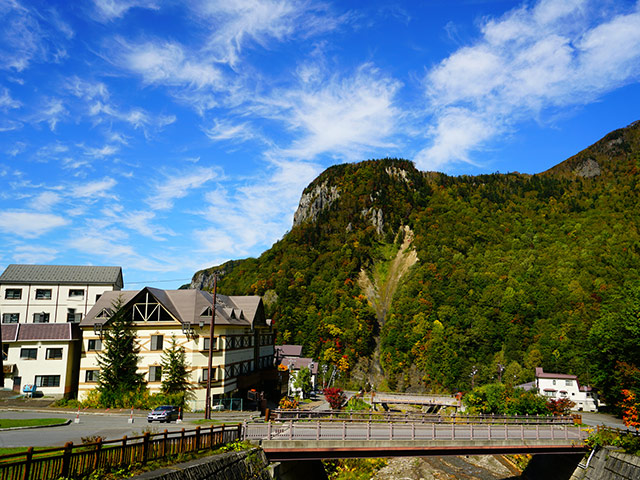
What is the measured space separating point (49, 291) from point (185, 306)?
27.2 m

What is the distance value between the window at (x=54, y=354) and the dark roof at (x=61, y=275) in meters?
18.5

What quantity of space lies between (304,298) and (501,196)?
10943cm

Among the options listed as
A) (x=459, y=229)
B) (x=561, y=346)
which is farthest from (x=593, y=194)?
(x=561, y=346)

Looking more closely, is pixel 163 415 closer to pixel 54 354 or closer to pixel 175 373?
Result: pixel 175 373

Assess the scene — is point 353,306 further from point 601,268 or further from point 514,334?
point 601,268

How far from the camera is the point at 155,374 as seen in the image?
42.3 meters

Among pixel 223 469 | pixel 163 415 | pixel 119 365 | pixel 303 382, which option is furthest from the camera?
pixel 303 382

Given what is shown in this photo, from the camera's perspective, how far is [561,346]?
89.3 meters

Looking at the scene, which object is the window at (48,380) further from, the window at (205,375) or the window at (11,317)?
the window at (11,317)

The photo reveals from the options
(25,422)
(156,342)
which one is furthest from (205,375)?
(25,422)

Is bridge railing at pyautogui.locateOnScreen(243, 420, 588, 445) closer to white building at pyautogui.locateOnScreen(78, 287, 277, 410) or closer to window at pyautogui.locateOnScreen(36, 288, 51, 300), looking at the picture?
white building at pyautogui.locateOnScreen(78, 287, 277, 410)

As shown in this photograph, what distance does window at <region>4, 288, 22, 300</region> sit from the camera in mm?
58094

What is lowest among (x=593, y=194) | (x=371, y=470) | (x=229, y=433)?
(x=371, y=470)

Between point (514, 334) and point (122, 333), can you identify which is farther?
point (514, 334)
